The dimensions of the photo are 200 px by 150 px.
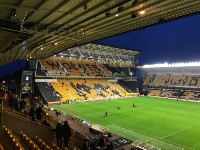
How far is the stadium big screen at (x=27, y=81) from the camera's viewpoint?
2817 centimetres

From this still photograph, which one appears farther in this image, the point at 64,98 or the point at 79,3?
the point at 64,98

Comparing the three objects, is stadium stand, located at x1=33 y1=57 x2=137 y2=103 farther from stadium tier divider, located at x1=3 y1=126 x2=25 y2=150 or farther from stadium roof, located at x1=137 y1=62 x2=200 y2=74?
stadium tier divider, located at x1=3 y1=126 x2=25 y2=150

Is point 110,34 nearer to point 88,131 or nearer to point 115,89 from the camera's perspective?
point 88,131

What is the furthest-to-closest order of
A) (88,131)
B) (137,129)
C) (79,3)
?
1. (137,129)
2. (88,131)
3. (79,3)

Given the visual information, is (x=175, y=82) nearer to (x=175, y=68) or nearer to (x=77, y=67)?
(x=175, y=68)

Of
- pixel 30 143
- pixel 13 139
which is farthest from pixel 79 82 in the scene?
pixel 13 139

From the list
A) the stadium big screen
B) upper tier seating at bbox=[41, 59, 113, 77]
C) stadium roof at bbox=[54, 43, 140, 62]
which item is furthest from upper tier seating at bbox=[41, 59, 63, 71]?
the stadium big screen

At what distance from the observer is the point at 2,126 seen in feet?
36.4

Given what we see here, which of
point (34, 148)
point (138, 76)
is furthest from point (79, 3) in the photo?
point (138, 76)

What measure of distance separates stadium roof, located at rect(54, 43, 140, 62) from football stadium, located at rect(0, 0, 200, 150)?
0.32m

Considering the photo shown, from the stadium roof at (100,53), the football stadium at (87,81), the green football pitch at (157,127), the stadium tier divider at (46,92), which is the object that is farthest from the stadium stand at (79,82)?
the green football pitch at (157,127)

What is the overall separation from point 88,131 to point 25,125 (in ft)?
34.5

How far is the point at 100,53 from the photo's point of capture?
209 ft

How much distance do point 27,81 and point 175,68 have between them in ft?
160
